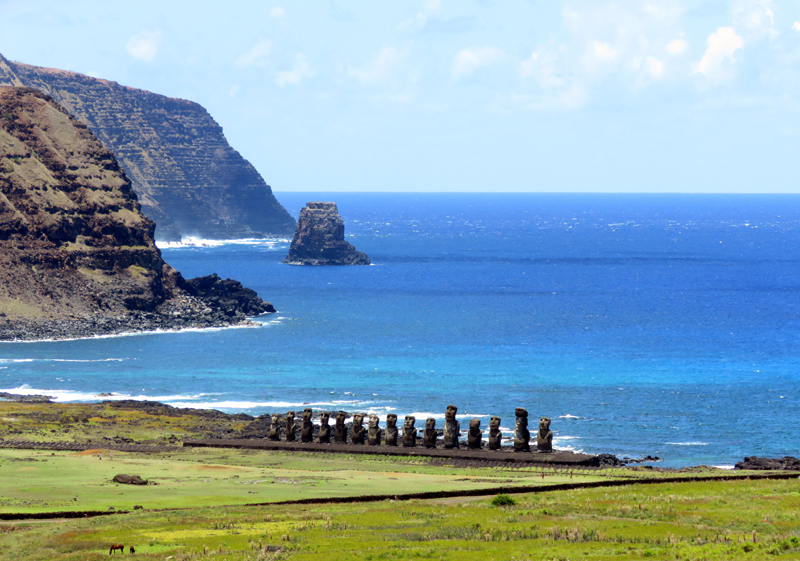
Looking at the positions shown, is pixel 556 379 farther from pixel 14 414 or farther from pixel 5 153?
pixel 5 153

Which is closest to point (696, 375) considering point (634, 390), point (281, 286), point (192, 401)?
point (634, 390)

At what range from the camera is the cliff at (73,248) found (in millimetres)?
130375

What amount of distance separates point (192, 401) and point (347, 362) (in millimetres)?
23775

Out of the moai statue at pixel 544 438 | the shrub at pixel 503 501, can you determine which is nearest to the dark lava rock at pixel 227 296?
the moai statue at pixel 544 438

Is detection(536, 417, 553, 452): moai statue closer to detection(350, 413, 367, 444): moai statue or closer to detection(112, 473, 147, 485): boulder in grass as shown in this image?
detection(350, 413, 367, 444): moai statue

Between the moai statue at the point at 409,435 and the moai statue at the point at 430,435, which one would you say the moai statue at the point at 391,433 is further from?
the moai statue at the point at 430,435

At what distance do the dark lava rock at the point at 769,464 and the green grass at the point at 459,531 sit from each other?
1899 centimetres

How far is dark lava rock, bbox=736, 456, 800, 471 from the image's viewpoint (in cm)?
5556

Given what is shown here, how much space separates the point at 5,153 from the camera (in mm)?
147625

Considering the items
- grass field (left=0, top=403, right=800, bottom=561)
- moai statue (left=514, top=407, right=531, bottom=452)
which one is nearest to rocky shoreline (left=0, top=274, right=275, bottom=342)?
grass field (left=0, top=403, right=800, bottom=561)

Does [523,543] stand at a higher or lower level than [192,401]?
higher

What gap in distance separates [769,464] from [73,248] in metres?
109

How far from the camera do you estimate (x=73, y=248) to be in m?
141

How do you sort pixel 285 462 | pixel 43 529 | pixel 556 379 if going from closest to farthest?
pixel 43 529, pixel 285 462, pixel 556 379
